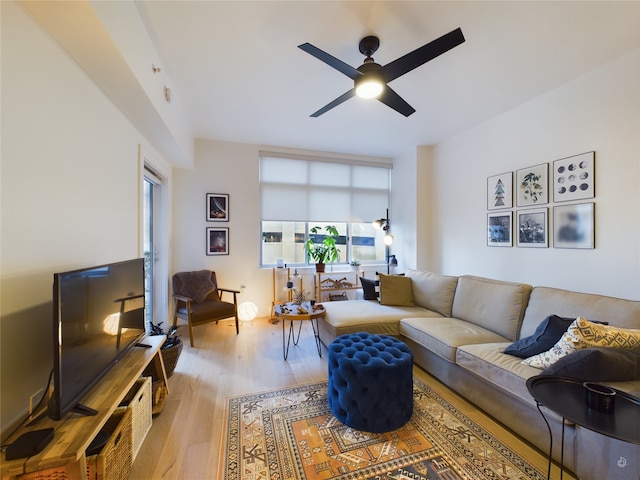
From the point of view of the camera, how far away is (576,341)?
5.34 feet

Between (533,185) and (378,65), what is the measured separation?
2.51 m

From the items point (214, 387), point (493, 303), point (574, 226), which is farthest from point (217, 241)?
point (574, 226)

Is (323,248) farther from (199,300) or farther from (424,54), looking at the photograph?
(424,54)

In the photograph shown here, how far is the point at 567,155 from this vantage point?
288 centimetres

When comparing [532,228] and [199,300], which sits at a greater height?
[532,228]

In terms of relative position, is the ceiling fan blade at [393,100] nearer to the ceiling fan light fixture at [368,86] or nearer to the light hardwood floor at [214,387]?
the ceiling fan light fixture at [368,86]

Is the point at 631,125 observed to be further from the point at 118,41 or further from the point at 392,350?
the point at 118,41

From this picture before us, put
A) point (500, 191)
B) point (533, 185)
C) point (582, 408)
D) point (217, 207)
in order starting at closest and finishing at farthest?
point (582, 408), point (533, 185), point (500, 191), point (217, 207)

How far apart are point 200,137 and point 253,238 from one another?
179cm

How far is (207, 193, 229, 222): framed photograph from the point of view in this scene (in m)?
4.35

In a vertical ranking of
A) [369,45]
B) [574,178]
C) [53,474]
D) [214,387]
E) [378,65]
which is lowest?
[214,387]

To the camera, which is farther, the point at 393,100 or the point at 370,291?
the point at 370,291

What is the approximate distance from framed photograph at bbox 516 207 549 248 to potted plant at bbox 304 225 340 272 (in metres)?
2.71

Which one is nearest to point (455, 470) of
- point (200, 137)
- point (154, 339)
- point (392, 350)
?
point (392, 350)
